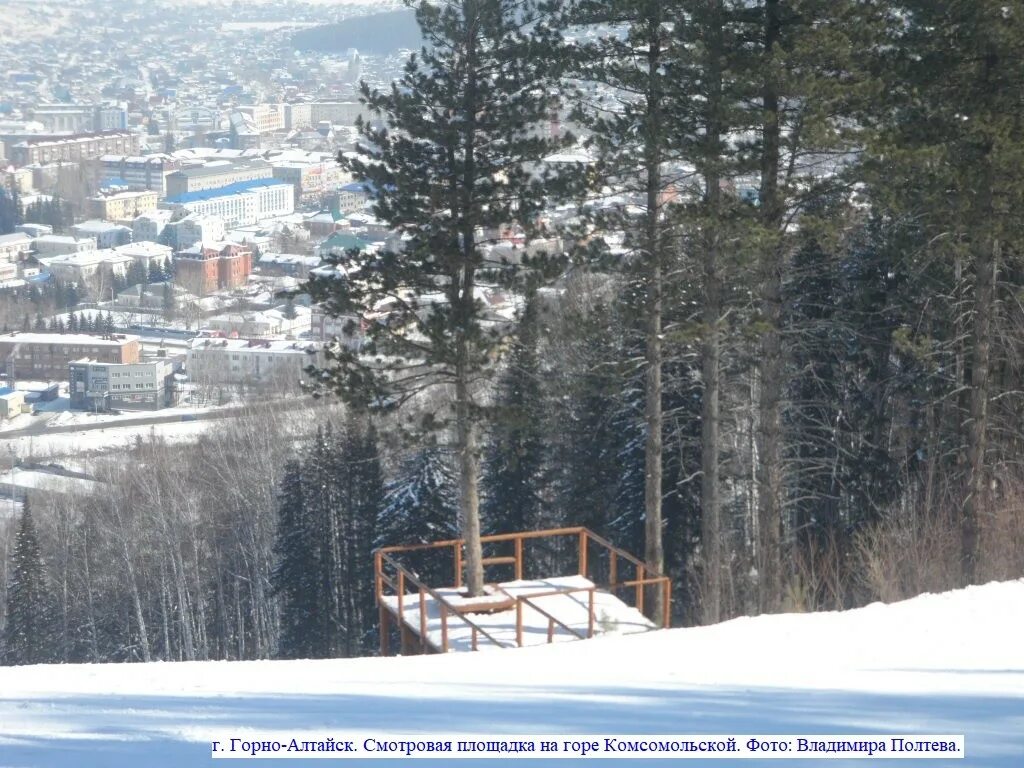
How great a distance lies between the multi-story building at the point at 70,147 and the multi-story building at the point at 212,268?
47228 mm

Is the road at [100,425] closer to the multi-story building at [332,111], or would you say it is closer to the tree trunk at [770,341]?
the tree trunk at [770,341]

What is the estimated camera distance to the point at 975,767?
326 cm

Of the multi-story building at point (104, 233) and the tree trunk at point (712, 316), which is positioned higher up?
the tree trunk at point (712, 316)

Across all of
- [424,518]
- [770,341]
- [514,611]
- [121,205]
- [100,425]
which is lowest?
[100,425]

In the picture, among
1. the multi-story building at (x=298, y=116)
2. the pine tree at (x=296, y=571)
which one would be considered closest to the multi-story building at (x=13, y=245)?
the multi-story building at (x=298, y=116)

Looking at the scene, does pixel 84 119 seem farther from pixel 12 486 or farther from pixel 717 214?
pixel 717 214

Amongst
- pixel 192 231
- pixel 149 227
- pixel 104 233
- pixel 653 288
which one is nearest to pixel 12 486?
pixel 653 288

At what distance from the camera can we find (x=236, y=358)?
45.6 metres

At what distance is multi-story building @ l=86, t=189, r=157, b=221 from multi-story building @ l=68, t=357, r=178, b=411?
168ft

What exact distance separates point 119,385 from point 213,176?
59.5 meters

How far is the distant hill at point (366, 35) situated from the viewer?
15612 cm

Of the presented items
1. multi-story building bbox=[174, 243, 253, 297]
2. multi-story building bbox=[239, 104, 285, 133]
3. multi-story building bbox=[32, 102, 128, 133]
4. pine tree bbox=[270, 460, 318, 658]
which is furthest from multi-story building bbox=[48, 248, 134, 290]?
multi-story building bbox=[32, 102, 128, 133]

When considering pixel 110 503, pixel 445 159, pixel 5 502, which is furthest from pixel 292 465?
pixel 5 502

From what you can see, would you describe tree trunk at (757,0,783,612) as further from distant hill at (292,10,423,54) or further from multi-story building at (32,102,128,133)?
distant hill at (292,10,423,54)
